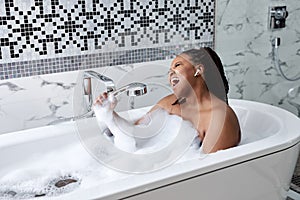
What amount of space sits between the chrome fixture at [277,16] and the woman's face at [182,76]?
110 centimetres

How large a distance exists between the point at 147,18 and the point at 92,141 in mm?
786

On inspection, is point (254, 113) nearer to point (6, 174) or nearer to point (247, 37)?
point (247, 37)

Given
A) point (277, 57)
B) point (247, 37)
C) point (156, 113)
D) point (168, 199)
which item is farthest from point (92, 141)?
point (277, 57)

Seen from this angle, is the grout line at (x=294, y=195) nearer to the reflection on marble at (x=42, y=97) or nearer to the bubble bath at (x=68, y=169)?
the bubble bath at (x=68, y=169)

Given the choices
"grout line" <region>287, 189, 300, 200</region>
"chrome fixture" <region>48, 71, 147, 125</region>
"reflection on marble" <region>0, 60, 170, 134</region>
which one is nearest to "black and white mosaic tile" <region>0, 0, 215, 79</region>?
"reflection on marble" <region>0, 60, 170, 134</region>

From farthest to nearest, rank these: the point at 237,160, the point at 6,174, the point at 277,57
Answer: the point at 277,57 < the point at 6,174 < the point at 237,160

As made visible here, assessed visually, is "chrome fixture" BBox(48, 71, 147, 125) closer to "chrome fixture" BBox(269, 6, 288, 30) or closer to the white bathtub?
the white bathtub

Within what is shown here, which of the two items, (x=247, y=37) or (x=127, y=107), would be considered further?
(x=247, y=37)

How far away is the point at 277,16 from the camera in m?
3.05

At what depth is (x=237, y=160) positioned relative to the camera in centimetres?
183

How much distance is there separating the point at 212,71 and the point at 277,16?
1.09 meters

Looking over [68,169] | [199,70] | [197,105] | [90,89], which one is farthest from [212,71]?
[68,169]

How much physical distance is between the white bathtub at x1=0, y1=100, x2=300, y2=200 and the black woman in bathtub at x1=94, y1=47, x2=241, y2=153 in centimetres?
14

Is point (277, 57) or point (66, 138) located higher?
point (277, 57)
